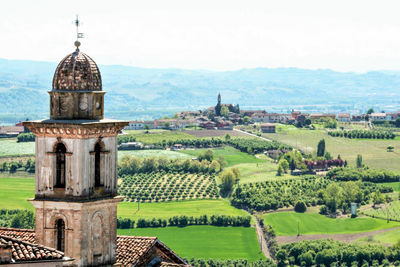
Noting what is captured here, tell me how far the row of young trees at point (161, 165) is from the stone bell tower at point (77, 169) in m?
139

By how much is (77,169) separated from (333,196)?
12618cm

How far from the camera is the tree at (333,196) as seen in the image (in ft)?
486

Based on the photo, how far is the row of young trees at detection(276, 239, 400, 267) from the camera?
358ft

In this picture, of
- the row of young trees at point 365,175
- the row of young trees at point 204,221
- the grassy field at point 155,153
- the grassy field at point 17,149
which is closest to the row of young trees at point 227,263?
the row of young trees at point 204,221

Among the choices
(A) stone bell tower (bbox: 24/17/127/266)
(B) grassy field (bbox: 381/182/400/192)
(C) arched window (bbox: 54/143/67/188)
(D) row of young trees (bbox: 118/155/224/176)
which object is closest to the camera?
(A) stone bell tower (bbox: 24/17/127/266)

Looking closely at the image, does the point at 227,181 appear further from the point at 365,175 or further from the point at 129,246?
the point at 129,246

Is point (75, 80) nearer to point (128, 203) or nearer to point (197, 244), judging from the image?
point (197, 244)

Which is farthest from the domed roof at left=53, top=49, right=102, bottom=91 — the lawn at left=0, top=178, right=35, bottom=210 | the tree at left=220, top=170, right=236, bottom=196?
the tree at left=220, top=170, right=236, bottom=196

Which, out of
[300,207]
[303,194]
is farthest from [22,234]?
[303,194]

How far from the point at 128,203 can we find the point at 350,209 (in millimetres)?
31249

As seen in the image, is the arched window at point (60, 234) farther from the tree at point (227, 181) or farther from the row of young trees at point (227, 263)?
the tree at point (227, 181)

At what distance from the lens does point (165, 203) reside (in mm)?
147375

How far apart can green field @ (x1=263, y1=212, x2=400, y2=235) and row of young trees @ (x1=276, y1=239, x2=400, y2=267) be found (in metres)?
14.6

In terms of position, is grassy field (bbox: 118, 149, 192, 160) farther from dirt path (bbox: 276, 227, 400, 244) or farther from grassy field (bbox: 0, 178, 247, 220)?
dirt path (bbox: 276, 227, 400, 244)
